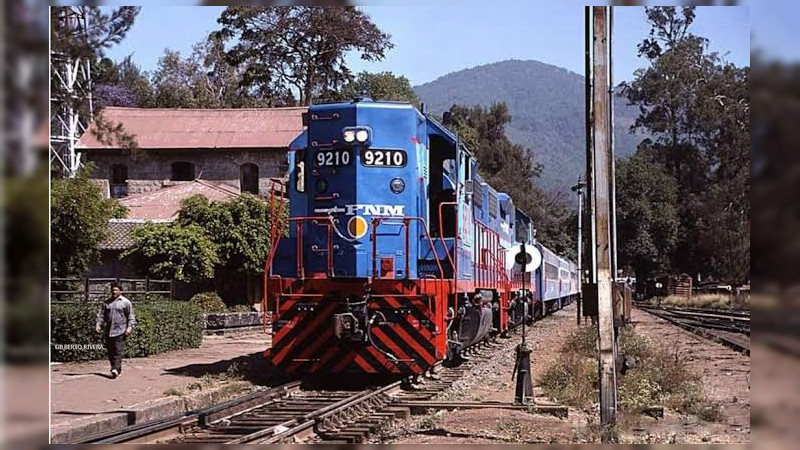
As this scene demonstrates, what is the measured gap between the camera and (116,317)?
49.0 feet

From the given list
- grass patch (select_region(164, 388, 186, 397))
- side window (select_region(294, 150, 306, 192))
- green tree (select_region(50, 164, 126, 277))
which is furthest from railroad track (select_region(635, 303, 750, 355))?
green tree (select_region(50, 164, 126, 277))

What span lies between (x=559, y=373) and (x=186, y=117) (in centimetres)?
3056

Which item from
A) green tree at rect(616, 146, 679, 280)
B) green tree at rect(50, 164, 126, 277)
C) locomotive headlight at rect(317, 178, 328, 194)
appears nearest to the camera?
locomotive headlight at rect(317, 178, 328, 194)

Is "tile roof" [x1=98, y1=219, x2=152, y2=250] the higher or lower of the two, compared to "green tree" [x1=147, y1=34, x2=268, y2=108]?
lower

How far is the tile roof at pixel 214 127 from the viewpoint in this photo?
1537 inches

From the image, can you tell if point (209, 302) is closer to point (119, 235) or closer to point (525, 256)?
point (119, 235)

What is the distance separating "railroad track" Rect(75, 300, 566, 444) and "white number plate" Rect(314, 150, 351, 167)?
3523 millimetres

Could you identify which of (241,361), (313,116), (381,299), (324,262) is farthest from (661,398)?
(241,361)

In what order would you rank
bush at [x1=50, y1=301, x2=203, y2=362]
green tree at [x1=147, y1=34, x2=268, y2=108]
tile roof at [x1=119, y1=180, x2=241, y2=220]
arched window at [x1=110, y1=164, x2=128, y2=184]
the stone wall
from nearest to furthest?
bush at [x1=50, y1=301, x2=203, y2=362] → tile roof at [x1=119, y1=180, x2=241, y2=220] → the stone wall → arched window at [x1=110, y1=164, x2=128, y2=184] → green tree at [x1=147, y1=34, x2=268, y2=108]

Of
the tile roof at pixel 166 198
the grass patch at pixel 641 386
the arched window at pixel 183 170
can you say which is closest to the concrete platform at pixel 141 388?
the grass patch at pixel 641 386

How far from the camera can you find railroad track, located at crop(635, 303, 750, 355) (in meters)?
24.0

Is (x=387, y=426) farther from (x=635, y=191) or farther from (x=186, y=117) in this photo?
(x=186, y=117)

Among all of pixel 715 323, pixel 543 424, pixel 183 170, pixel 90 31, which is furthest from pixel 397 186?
pixel 183 170

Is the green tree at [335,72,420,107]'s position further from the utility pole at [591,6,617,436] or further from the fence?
the utility pole at [591,6,617,436]
